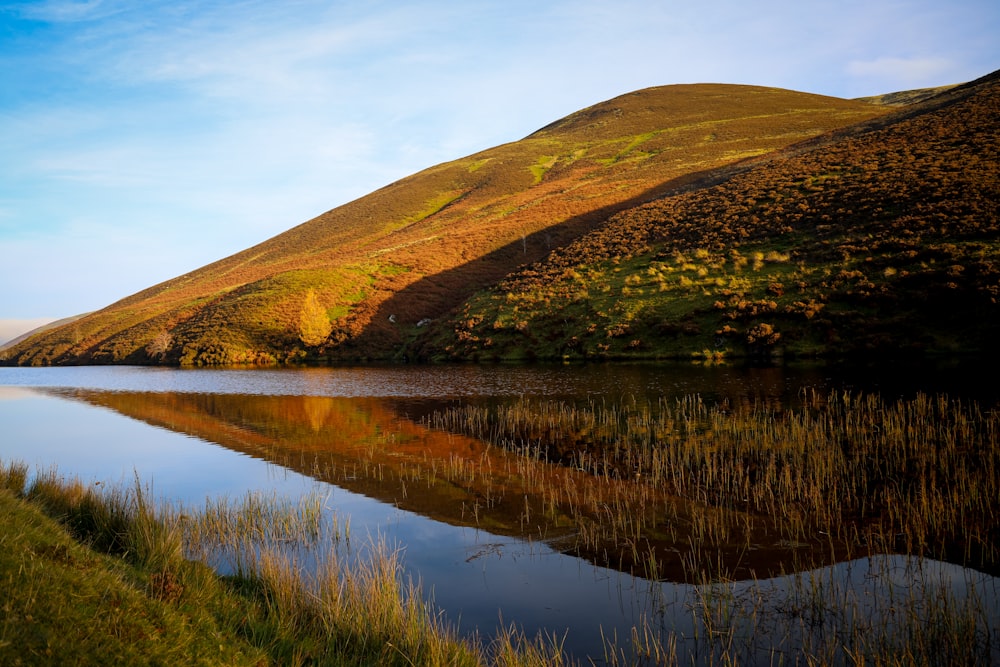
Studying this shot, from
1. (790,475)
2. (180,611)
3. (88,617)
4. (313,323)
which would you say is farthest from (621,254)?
(88,617)

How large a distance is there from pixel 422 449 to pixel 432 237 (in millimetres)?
76377

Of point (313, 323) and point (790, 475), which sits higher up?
point (313, 323)

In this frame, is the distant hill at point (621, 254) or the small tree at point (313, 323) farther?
the small tree at point (313, 323)

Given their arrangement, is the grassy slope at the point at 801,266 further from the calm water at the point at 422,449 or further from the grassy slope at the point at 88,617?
the grassy slope at the point at 88,617

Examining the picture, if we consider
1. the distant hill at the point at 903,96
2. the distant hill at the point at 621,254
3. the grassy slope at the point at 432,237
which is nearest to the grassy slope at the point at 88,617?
the distant hill at the point at 621,254

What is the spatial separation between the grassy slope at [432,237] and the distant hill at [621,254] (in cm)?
46

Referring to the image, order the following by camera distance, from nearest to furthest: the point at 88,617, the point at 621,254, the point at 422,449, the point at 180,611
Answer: the point at 88,617 → the point at 180,611 → the point at 422,449 → the point at 621,254

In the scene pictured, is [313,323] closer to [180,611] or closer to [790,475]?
[790,475]

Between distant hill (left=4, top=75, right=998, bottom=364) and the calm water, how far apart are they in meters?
8.32

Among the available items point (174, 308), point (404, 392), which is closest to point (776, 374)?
point (404, 392)

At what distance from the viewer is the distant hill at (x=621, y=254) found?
1539 inches

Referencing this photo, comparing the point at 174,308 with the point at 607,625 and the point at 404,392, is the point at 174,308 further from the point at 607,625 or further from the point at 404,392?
the point at 607,625

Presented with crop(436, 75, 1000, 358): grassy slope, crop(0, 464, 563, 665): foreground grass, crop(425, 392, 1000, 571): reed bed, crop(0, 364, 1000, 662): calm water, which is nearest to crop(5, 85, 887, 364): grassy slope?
crop(436, 75, 1000, 358): grassy slope

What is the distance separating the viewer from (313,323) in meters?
68.2
